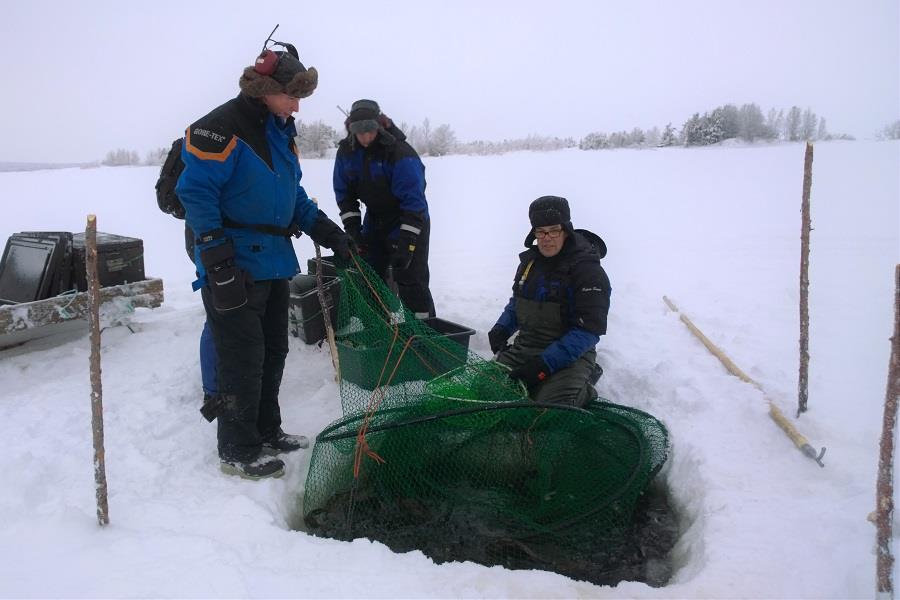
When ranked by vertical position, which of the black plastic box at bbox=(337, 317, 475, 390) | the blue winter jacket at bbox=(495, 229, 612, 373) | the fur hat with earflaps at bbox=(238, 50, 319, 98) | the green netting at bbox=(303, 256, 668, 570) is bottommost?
the green netting at bbox=(303, 256, 668, 570)

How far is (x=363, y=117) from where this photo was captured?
168 inches

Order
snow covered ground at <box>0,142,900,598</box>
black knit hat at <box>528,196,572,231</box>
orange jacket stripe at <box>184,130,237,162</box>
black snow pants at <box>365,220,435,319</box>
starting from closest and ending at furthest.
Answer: snow covered ground at <box>0,142,900,598</box> < orange jacket stripe at <box>184,130,237,162</box> < black knit hat at <box>528,196,572,231</box> < black snow pants at <box>365,220,435,319</box>

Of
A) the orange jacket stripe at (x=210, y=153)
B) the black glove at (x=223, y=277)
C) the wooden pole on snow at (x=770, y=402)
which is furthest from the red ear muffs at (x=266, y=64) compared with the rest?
the wooden pole on snow at (x=770, y=402)

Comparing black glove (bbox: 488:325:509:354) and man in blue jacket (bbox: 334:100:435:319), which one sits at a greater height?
man in blue jacket (bbox: 334:100:435:319)

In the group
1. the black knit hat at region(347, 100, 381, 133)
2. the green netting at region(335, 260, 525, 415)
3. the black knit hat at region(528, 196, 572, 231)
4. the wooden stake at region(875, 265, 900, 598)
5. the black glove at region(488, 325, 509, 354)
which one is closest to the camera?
the wooden stake at region(875, 265, 900, 598)

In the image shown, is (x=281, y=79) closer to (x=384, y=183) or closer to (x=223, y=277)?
(x=223, y=277)

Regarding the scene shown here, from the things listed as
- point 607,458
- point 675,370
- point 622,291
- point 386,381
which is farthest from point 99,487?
point 622,291

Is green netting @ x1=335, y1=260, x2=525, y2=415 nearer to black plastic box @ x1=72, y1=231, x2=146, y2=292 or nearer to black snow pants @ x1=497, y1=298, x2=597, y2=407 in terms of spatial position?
black snow pants @ x1=497, y1=298, x2=597, y2=407

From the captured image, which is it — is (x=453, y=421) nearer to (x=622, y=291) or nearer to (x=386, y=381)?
(x=386, y=381)

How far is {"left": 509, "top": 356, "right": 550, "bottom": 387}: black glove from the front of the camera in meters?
3.45

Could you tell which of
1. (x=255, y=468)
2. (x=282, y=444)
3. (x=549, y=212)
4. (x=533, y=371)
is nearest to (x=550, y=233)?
(x=549, y=212)

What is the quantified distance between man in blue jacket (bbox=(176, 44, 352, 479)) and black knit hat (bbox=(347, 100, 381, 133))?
0.95 m

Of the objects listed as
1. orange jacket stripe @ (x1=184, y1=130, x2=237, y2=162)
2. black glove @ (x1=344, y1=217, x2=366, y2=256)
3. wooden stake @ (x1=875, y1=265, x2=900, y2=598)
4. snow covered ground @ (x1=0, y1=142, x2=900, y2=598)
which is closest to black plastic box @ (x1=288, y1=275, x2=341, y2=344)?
snow covered ground @ (x1=0, y1=142, x2=900, y2=598)

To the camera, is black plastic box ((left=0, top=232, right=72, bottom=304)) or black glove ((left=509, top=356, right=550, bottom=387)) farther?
black plastic box ((left=0, top=232, right=72, bottom=304))
